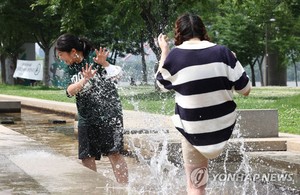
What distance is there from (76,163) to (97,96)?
1090 millimetres

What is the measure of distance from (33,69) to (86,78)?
138ft

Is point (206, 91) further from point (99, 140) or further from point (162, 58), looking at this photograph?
point (99, 140)

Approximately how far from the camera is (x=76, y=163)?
5.98 metres

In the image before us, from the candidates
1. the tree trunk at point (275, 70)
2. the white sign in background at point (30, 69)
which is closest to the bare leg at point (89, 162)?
the white sign in background at point (30, 69)

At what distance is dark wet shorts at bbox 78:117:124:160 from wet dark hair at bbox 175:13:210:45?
160 centimetres

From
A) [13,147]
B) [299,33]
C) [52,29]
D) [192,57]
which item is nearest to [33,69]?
[52,29]

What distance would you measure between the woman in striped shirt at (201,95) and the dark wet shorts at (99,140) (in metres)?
1.58

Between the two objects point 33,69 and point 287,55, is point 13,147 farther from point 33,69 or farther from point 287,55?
point 287,55

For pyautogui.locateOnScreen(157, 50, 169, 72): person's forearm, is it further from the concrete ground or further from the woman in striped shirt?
the concrete ground

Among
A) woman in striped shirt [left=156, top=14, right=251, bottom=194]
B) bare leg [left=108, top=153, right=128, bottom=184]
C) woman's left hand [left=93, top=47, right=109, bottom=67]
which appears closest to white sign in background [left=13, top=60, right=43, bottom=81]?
bare leg [left=108, top=153, right=128, bottom=184]

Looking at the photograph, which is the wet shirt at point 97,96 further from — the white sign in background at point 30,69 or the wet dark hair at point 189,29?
the white sign in background at point 30,69

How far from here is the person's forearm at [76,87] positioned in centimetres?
492

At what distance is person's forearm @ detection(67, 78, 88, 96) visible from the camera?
4.92m

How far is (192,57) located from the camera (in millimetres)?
3709
